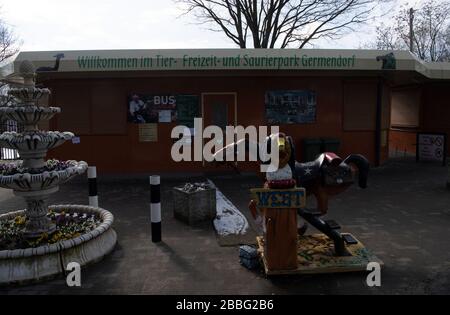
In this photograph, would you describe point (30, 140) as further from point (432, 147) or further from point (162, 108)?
point (432, 147)

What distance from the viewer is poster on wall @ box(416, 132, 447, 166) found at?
1473 cm

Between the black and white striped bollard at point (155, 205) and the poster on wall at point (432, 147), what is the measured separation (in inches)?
471

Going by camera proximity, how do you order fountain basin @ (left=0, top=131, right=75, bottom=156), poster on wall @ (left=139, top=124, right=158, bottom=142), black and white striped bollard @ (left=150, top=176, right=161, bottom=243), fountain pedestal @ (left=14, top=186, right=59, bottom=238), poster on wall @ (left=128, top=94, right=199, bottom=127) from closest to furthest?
fountain basin @ (left=0, top=131, right=75, bottom=156) → fountain pedestal @ (left=14, top=186, right=59, bottom=238) → black and white striped bollard @ (left=150, top=176, right=161, bottom=243) → poster on wall @ (left=128, top=94, right=199, bottom=127) → poster on wall @ (left=139, top=124, right=158, bottom=142)

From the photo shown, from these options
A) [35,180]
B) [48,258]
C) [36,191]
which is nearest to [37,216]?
[36,191]

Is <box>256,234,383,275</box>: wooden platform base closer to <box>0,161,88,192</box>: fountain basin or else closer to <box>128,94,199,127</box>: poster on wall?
<box>0,161,88,192</box>: fountain basin

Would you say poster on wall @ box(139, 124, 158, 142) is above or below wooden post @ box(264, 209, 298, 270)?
above

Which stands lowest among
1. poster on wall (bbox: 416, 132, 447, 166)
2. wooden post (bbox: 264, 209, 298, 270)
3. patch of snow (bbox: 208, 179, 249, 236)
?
patch of snow (bbox: 208, 179, 249, 236)

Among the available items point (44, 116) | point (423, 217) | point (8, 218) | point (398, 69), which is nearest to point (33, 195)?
point (44, 116)

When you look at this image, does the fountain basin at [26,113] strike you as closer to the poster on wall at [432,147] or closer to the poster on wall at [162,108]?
the poster on wall at [162,108]

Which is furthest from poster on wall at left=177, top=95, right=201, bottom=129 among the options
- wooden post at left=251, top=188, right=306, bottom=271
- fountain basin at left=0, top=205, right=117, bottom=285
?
wooden post at left=251, top=188, right=306, bottom=271

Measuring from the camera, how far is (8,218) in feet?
22.7

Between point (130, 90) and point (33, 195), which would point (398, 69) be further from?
point (33, 195)

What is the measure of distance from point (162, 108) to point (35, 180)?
740 cm

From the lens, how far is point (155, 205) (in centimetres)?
639
